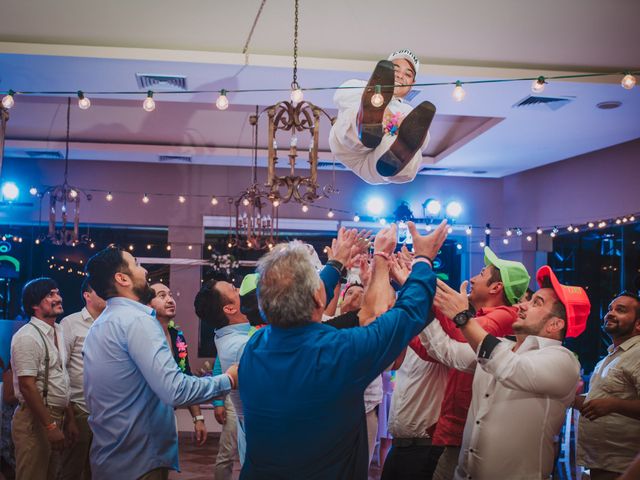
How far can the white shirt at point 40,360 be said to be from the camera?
13.5 ft

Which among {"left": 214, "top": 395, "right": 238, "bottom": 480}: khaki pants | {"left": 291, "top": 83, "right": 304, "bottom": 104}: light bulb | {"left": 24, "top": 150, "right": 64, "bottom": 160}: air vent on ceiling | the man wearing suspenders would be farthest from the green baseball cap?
{"left": 24, "top": 150, "right": 64, "bottom": 160}: air vent on ceiling

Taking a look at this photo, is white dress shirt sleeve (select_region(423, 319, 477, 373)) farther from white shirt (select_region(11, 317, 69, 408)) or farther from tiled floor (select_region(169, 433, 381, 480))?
tiled floor (select_region(169, 433, 381, 480))

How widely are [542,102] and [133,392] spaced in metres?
5.02

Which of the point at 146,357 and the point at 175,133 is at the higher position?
the point at 175,133

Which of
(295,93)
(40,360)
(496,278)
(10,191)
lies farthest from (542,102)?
(10,191)

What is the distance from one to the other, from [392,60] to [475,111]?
148 inches

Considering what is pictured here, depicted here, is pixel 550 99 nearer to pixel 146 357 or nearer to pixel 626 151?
pixel 626 151

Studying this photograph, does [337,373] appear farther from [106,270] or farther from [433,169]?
[433,169]

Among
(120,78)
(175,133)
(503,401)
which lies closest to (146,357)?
(503,401)

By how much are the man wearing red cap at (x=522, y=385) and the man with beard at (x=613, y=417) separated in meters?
1.06

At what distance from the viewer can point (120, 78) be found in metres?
5.85

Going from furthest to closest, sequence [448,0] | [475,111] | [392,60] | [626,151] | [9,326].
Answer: [626,151]
[475,111]
[9,326]
[448,0]
[392,60]

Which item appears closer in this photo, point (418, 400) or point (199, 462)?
point (418, 400)

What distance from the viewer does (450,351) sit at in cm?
282
